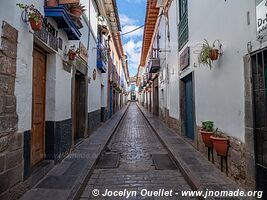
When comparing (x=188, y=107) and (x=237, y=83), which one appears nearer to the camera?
(x=237, y=83)

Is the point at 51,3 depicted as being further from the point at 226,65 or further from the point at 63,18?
the point at 226,65

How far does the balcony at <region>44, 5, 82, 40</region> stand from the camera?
Result: 4281 mm

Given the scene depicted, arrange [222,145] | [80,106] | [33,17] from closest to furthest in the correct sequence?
[33,17], [222,145], [80,106]

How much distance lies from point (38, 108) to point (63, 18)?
190 centimetres

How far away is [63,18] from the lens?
454 cm

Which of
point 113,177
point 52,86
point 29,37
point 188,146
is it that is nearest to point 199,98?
point 188,146

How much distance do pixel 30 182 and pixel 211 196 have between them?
9.36ft

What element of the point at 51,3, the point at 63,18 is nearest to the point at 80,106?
the point at 63,18

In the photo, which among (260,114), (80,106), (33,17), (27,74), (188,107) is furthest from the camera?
(80,106)

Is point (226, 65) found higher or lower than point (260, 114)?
higher

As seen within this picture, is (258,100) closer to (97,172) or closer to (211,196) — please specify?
(211,196)

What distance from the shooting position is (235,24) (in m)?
3.69

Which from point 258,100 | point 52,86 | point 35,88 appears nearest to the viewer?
point 258,100

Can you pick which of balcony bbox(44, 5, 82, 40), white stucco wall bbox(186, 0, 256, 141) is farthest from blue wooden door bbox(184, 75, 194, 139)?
balcony bbox(44, 5, 82, 40)
